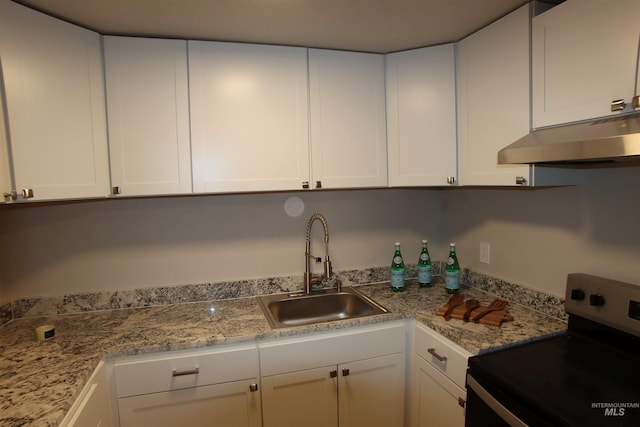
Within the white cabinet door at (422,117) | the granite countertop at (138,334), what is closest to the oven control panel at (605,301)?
the granite countertop at (138,334)

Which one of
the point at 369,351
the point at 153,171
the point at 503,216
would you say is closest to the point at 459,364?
the point at 369,351

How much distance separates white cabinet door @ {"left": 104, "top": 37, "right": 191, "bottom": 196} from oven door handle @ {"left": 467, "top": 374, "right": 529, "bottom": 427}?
1.44 m

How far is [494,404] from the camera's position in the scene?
3.84ft

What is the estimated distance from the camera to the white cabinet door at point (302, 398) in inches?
61.4

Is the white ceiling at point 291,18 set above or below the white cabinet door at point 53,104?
above

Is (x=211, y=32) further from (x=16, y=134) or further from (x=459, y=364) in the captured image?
(x=459, y=364)

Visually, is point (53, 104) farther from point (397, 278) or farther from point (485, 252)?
point (485, 252)

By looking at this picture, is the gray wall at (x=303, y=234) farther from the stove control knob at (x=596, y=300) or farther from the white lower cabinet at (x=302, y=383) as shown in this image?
the white lower cabinet at (x=302, y=383)

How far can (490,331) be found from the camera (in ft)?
4.83

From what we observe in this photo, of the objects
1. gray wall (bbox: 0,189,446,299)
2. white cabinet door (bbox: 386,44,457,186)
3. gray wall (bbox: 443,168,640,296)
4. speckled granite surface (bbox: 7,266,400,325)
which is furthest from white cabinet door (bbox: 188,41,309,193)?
gray wall (bbox: 443,168,640,296)

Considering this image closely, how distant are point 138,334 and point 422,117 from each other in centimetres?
168

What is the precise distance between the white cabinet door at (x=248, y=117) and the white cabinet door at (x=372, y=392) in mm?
932

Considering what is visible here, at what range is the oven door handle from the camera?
1089 millimetres

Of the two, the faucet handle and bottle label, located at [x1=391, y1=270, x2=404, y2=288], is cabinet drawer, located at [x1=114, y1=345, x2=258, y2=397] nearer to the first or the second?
the faucet handle
